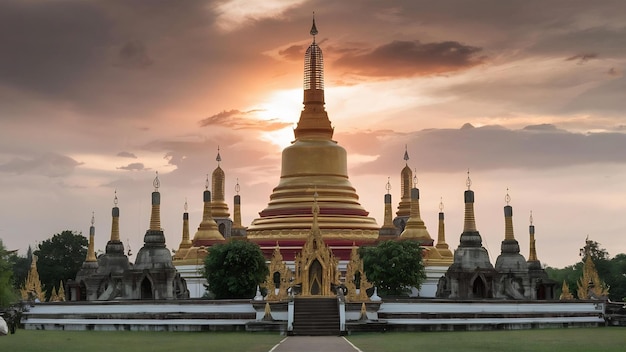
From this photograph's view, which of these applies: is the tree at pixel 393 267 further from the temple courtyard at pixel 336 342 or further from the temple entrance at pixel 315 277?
the temple courtyard at pixel 336 342

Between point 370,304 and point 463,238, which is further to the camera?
point 463,238

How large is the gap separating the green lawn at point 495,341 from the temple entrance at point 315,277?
5.77 metres

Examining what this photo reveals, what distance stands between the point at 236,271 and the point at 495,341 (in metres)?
20.9

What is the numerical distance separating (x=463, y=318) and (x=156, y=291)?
694 inches

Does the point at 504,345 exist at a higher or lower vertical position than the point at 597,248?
lower

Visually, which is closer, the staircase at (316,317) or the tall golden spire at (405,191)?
the staircase at (316,317)

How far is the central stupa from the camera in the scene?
207 ft

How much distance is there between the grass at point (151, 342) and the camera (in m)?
29.8

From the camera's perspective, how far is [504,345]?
31.5 m

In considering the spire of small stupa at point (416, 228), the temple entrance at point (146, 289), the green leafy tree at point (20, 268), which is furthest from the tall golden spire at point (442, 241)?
the green leafy tree at point (20, 268)

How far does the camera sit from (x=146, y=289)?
5503cm

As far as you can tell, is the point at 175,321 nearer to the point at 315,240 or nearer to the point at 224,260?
the point at 315,240

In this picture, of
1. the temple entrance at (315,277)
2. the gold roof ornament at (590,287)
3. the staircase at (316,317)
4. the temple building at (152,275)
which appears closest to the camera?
the staircase at (316,317)

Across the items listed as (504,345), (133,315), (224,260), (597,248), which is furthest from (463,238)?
(597,248)
